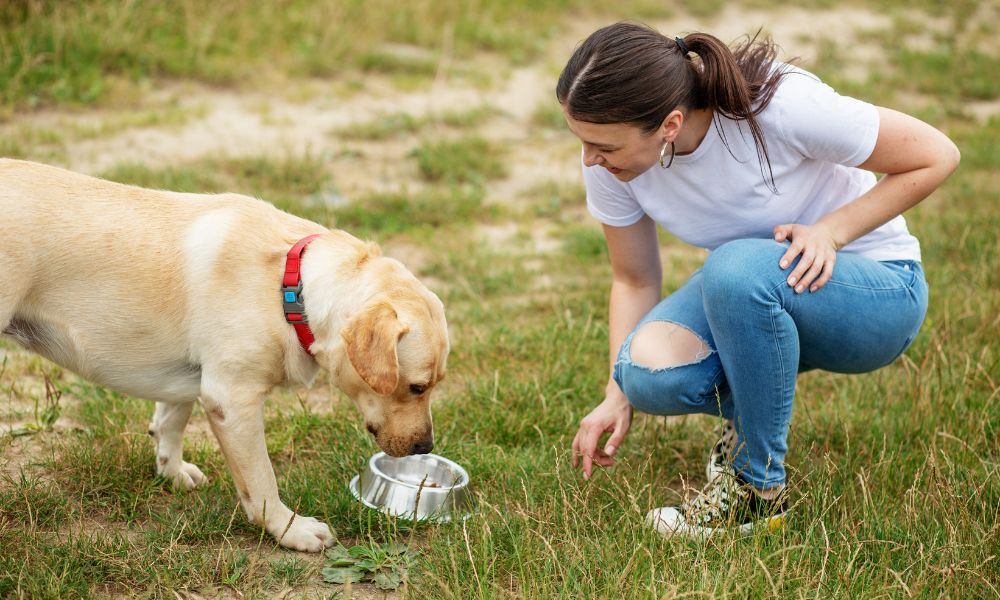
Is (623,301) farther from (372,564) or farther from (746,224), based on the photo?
(372,564)

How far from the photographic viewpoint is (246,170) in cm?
666

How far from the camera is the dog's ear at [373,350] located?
3.03m

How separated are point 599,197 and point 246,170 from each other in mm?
3592

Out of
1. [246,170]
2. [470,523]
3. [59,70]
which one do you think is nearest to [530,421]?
[470,523]

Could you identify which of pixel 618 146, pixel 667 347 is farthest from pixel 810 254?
pixel 618 146

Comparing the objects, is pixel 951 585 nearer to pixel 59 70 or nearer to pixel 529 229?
pixel 529 229

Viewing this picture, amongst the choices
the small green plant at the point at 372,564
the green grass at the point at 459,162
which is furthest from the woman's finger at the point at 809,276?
the green grass at the point at 459,162

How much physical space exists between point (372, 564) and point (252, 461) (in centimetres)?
52

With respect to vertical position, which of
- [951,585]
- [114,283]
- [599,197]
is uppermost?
[599,197]

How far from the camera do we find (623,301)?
3.96 m

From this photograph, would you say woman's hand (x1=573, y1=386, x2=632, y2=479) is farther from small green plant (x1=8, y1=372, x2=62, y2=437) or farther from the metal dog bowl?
small green plant (x1=8, y1=372, x2=62, y2=437)

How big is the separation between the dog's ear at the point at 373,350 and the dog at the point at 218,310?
14 mm

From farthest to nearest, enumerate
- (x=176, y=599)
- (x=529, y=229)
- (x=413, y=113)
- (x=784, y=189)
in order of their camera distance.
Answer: (x=413, y=113), (x=529, y=229), (x=784, y=189), (x=176, y=599)

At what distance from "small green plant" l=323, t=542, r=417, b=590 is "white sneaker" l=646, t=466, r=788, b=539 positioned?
81 centimetres
